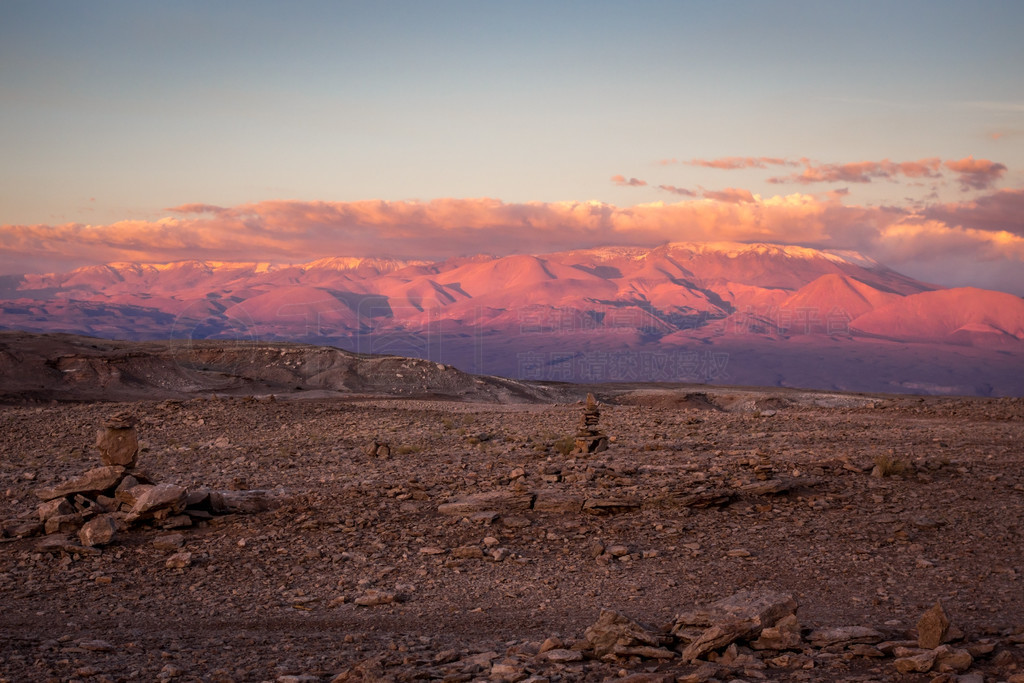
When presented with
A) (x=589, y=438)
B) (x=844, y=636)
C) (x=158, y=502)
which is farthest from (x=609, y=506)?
(x=158, y=502)

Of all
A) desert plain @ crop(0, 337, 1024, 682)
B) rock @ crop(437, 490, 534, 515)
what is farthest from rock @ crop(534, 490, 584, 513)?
rock @ crop(437, 490, 534, 515)

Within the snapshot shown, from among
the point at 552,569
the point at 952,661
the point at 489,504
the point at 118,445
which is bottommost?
the point at 552,569

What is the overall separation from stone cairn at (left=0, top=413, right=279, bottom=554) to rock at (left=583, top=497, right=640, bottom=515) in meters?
4.05

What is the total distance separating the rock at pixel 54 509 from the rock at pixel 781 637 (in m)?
7.91

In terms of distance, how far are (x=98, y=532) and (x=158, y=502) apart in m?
0.74

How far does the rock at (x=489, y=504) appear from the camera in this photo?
9.63 metres

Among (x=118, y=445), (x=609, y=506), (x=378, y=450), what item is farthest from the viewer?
(x=378, y=450)

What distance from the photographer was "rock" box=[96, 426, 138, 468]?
410 inches

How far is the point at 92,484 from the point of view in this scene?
1002 centimetres

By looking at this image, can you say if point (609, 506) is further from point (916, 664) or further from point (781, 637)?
point (916, 664)

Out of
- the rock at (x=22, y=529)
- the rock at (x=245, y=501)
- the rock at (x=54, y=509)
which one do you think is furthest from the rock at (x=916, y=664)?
the rock at (x=22, y=529)

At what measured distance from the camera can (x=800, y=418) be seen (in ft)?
57.1

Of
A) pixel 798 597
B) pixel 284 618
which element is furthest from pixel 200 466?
pixel 798 597

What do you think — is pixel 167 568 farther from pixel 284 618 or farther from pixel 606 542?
pixel 606 542
